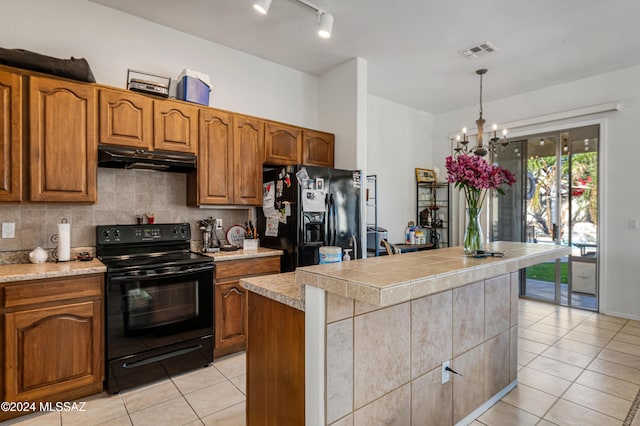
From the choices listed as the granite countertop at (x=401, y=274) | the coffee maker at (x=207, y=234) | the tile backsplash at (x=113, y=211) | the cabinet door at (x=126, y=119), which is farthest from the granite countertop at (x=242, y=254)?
the granite countertop at (x=401, y=274)

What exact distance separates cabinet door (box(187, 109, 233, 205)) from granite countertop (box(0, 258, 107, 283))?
0.99 meters

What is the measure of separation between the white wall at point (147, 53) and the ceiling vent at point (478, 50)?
5.92ft

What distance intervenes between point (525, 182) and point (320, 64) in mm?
3453

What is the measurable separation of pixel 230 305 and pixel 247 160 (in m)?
1.40

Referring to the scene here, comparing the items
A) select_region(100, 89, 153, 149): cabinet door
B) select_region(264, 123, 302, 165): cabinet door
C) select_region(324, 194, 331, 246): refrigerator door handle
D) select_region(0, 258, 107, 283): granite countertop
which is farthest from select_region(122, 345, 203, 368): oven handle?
select_region(264, 123, 302, 165): cabinet door

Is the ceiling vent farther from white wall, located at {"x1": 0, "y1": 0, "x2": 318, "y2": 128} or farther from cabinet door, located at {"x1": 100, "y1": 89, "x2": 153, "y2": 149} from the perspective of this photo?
cabinet door, located at {"x1": 100, "y1": 89, "x2": 153, "y2": 149}

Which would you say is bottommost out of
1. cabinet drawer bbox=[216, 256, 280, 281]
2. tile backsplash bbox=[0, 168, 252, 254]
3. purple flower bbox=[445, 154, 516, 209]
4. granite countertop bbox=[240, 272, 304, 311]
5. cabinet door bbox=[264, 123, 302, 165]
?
cabinet drawer bbox=[216, 256, 280, 281]

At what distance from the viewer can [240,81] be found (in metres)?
3.66

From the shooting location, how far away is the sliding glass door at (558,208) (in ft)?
14.4

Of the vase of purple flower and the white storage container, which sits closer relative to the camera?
the white storage container

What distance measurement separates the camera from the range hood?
2.52 m

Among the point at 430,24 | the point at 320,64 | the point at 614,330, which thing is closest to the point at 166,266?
the point at 320,64

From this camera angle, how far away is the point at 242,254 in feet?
9.94

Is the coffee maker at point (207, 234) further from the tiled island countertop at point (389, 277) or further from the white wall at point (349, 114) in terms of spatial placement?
the tiled island countertop at point (389, 277)
